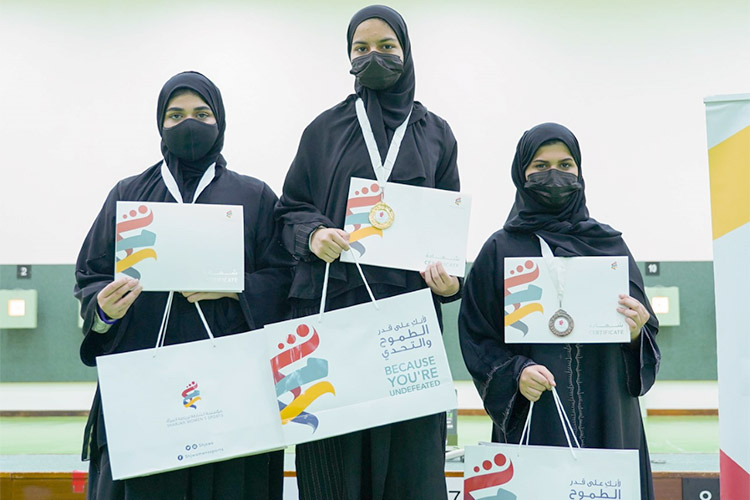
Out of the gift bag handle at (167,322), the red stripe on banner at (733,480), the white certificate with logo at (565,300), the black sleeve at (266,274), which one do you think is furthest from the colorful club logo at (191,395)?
the red stripe on banner at (733,480)

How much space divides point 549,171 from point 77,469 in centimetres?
264

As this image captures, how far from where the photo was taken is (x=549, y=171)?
210 cm

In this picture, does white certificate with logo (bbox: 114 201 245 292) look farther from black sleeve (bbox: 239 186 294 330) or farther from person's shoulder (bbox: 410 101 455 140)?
person's shoulder (bbox: 410 101 455 140)

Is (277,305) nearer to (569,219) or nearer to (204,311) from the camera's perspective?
(204,311)

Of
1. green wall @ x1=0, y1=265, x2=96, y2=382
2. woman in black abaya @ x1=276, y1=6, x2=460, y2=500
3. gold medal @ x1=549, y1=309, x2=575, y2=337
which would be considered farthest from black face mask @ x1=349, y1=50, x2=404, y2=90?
green wall @ x1=0, y1=265, x2=96, y2=382

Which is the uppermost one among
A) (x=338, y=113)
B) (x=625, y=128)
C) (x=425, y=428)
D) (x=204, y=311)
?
(x=625, y=128)

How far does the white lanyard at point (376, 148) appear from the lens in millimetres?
1881

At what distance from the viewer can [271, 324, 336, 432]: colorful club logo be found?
1.77m

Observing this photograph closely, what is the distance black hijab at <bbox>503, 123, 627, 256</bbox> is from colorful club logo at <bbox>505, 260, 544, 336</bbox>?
15 cm

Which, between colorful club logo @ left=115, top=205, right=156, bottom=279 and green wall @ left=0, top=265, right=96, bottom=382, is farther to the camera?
green wall @ left=0, top=265, right=96, bottom=382

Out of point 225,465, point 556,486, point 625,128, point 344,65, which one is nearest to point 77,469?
point 225,465

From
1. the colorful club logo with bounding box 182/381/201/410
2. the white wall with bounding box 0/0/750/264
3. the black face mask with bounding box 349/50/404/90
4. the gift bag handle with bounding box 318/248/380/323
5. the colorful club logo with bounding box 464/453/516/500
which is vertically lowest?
the colorful club logo with bounding box 464/453/516/500

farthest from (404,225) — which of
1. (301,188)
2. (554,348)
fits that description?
(554,348)

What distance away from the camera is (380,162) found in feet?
6.21
